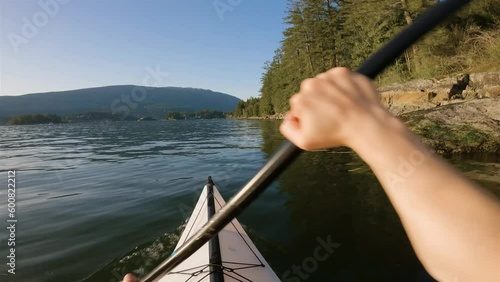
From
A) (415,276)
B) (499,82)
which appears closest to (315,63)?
(499,82)

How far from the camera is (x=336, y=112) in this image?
89 centimetres

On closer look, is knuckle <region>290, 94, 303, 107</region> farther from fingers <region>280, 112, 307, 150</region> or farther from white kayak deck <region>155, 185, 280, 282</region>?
white kayak deck <region>155, 185, 280, 282</region>

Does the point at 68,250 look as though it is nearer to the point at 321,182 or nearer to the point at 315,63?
the point at 321,182

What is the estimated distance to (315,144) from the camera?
3.11ft

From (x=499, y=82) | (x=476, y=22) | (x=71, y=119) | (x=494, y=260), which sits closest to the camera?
(x=494, y=260)

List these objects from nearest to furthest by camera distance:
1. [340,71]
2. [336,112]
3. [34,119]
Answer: [336,112], [340,71], [34,119]

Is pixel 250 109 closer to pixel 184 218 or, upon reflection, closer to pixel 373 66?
pixel 184 218

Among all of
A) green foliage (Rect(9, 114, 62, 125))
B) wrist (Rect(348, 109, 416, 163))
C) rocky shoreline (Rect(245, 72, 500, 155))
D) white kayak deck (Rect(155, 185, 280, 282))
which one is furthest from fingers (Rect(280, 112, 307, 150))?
green foliage (Rect(9, 114, 62, 125))

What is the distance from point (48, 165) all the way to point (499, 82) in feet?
88.6

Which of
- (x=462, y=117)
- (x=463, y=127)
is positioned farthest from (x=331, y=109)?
(x=462, y=117)

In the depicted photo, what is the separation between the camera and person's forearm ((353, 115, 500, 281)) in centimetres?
71

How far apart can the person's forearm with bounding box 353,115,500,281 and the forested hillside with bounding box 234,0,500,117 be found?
3.86m

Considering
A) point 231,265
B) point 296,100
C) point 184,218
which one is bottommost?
point 184,218

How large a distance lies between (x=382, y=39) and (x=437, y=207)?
115 ft
